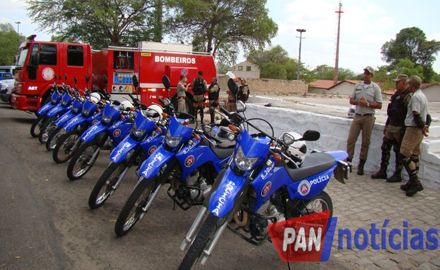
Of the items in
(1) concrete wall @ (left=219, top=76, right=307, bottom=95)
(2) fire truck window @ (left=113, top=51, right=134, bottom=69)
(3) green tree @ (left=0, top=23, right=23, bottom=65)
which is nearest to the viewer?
(2) fire truck window @ (left=113, top=51, right=134, bottom=69)

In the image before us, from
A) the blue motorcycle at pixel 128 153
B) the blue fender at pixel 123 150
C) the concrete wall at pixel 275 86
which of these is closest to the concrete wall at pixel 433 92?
the concrete wall at pixel 275 86

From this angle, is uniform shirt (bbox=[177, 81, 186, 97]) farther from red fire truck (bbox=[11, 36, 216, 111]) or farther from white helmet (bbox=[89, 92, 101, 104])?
white helmet (bbox=[89, 92, 101, 104])

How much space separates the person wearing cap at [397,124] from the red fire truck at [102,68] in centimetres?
772

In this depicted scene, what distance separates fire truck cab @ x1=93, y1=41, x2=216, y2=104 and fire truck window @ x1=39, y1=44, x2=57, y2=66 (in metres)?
1.73

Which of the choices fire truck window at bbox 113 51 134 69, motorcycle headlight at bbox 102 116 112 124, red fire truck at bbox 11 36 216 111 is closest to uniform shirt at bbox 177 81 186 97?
red fire truck at bbox 11 36 216 111

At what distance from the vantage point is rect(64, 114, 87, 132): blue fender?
730 cm

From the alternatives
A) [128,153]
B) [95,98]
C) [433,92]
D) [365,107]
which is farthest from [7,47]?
[128,153]

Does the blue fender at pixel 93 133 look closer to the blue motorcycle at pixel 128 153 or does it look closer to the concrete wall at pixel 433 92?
the blue motorcycle at pixel 128 153

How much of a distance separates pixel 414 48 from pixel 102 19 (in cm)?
6078

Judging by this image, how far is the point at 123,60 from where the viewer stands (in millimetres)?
13953

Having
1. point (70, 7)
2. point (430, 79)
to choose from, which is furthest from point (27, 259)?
point (430, 79)

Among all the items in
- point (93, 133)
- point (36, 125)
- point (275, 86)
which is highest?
point (275, 86)

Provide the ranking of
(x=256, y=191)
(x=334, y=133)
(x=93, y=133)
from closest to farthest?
1. (x=256, y=191)
2. (x=93, y=133)
3. (x=334, y=133)

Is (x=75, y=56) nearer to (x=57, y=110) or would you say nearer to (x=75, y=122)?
(x=57, y=110)
